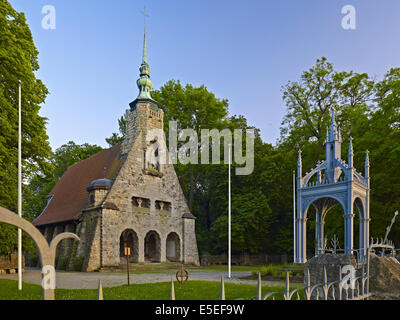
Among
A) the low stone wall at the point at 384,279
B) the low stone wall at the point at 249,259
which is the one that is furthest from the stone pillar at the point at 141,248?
the low stone wall at the point at 384,279

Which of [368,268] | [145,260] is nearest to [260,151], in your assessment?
[145,260]

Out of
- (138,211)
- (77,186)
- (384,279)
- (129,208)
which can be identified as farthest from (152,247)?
(384,279)

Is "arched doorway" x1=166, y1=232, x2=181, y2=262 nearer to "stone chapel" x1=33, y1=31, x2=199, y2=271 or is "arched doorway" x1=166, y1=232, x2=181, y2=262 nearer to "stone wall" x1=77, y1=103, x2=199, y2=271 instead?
"stone chapel" x1=33, y1=31, x2=199, y2=271

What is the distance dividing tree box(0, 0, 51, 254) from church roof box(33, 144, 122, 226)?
10589 millimetres

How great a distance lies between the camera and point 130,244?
102 ft

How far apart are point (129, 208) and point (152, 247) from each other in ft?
20.0

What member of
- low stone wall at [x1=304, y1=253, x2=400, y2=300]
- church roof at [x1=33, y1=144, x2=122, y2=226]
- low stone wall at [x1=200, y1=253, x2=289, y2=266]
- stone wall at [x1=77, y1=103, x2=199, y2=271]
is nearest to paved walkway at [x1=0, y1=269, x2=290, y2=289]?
stone wall at [x1=77, y1=103, x2=199, y2=271]

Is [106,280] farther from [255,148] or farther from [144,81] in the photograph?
[255,148]

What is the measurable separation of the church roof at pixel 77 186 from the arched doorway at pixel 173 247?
8.34 metres

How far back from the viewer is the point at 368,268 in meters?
6.64

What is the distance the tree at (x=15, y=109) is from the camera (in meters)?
18.0

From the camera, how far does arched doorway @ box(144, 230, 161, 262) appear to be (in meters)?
32.1
